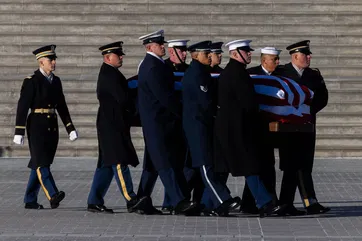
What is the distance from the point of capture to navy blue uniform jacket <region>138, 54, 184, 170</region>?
12219mm

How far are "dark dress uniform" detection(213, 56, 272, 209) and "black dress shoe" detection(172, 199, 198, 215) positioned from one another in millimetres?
416

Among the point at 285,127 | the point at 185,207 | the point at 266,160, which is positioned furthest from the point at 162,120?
the point at 285,127

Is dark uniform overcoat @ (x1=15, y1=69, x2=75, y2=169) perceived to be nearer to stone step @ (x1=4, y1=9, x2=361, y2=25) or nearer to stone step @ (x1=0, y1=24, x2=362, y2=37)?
stone step @ (x1=0, y1=24, x2=362, y2=37)

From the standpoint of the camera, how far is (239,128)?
477 inches

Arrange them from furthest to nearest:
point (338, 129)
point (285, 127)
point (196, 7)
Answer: point (196, 7) < point (338, 129) < point (285, 127)

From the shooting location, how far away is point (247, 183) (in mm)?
12430

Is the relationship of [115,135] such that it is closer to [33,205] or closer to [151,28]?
[33,205]

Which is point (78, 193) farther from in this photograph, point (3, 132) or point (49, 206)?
point (3, 132)

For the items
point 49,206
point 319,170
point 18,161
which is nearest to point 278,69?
point 49,206

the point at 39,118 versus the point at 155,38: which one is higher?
the point at 155,38

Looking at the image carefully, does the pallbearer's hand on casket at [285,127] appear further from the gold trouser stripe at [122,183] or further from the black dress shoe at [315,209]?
the gold trouser stripe at [122,183]

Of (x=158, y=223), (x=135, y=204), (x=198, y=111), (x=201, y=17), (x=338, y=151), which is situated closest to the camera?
(x=158, y=223)

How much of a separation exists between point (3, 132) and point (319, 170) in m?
5.57

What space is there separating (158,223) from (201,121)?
1203mm
